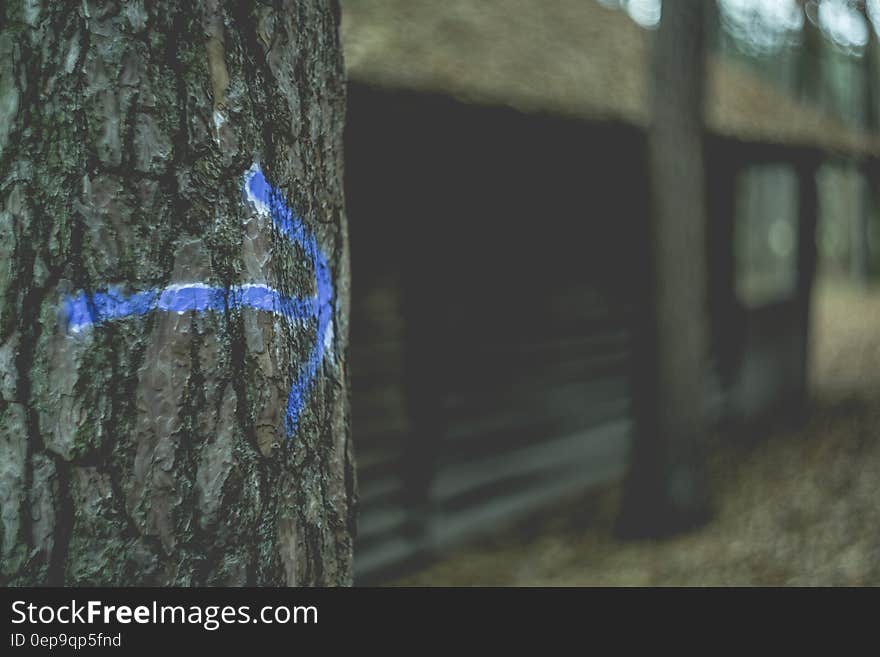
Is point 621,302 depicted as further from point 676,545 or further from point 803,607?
point 803,607

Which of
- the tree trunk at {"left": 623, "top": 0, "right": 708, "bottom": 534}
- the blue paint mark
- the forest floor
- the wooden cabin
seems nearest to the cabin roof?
the wooden cabin

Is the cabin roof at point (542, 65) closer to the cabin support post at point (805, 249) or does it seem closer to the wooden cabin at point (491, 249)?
the wooden cabin at point (491, 249)

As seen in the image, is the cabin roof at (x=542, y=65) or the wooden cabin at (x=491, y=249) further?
the wooden cabin at (x=491, y=249)

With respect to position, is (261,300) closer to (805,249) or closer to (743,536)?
(743,536)

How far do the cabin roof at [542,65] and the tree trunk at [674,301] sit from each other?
309mm

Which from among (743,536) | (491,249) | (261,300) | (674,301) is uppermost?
(491,249)

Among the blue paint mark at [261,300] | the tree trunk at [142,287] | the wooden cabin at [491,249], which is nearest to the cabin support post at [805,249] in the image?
the wooden cabin at [491,249]

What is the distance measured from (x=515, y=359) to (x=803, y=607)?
4865mm

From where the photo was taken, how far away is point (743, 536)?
5.41 metres

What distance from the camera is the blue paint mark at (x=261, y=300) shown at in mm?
1013

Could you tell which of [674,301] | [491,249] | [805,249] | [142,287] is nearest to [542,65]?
[491,249]

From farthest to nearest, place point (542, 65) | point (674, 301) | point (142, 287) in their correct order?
point (542, 65) → point (674, 301) → point (142, 287)

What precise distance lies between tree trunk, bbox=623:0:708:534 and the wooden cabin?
0.28 meters

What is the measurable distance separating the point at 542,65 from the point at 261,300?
5095mm
